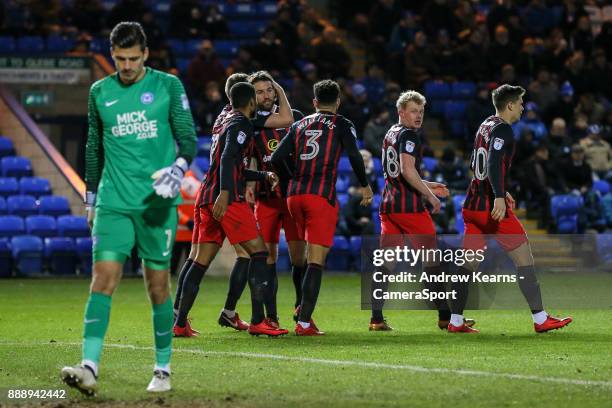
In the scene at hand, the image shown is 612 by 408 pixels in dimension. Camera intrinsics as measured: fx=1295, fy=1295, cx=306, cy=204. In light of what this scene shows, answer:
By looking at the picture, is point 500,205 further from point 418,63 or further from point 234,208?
point 418,63

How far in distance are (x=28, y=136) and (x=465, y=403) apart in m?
15.2

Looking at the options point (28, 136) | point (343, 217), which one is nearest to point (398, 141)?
point (343, 217)

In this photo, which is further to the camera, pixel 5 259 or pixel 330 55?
pixel 330 55

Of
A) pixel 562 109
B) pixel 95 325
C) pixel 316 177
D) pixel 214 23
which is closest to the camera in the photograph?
pixel 95 325

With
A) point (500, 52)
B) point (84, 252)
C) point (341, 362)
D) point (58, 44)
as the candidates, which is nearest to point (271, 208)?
point (341, 362)

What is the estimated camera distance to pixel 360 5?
2612 centimetres

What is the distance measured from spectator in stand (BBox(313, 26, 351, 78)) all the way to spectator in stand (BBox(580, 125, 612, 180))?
4461 millimetres

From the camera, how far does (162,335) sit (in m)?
7.41

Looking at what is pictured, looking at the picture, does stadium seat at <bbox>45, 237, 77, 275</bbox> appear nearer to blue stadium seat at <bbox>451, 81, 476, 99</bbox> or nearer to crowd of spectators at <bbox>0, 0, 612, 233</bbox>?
crowd of spectators at <bbox>0, 0, 612, 233</bbox>

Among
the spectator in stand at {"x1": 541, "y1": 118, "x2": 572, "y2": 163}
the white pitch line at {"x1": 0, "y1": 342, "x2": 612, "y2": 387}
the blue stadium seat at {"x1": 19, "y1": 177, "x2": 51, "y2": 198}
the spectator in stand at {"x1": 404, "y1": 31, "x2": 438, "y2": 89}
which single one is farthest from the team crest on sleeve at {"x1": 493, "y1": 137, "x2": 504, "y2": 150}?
the spectator in stand at {"x1": 404, "y1": 31, "x2": 438, "y2": 89}

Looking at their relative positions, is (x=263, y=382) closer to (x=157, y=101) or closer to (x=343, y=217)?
(x=157, y=101)

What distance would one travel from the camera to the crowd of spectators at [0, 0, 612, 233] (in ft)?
69.1

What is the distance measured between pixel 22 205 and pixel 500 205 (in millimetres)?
10860

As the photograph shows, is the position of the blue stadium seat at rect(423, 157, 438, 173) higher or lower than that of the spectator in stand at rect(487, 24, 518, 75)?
lower
